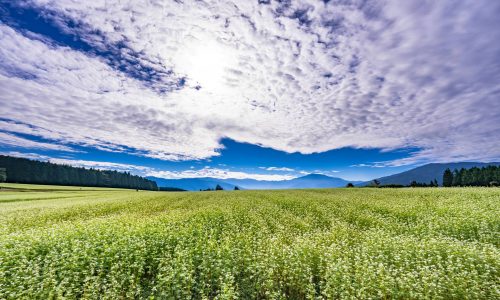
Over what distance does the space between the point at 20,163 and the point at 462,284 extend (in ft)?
593

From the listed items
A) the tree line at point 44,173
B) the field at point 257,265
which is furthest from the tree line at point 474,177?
the tree line at point 44,173

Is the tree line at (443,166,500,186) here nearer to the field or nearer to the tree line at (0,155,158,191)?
the field

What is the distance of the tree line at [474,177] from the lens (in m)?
115

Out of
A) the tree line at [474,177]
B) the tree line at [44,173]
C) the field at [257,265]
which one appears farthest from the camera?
the tree line at [44,173]

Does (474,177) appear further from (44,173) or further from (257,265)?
(44,173)

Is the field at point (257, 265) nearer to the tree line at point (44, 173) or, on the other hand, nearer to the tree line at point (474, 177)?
the tree line at point (474, 177)

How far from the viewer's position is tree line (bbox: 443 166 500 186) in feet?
377

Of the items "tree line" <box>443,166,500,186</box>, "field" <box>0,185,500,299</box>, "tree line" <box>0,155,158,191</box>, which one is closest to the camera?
"field" <box>0,185,500,299</box>

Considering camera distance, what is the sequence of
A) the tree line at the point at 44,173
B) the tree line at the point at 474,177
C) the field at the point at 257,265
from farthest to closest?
1. the tree line at the point at 44,173
2. the tree line at the point at 474,177
3. the field at the point at 257,265

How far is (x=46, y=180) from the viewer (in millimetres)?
137125

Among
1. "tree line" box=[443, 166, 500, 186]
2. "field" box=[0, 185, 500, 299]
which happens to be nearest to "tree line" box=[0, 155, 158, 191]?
"field" box=[0, 185, 500, 299]

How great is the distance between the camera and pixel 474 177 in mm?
121875

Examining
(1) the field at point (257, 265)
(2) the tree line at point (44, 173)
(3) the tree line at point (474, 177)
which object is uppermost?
(3) the tree line at point (474, 177)

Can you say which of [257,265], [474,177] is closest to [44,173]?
[257,265]
